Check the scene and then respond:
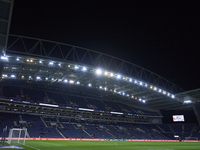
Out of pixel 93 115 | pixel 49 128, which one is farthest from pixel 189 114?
pixel 49 128

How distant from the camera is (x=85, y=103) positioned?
6078cm

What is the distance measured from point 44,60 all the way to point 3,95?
77.8 feet

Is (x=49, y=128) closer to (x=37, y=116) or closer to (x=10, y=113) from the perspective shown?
(x=37, y=116)

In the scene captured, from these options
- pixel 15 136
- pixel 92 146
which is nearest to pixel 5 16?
pixel 92 146

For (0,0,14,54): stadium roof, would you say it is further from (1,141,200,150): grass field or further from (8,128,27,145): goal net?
(1,141,200,150): grass field

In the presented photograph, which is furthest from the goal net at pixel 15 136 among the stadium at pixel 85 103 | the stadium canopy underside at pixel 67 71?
the stadium canopy underside at pixel 67 71

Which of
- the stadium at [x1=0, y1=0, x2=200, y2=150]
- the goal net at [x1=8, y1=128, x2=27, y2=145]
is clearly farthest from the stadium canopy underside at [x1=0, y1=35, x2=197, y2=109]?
the goal net at [x1=8, y1=128, x2=27, y2=145]

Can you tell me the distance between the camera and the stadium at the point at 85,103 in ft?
116

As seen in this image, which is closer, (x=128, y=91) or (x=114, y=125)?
(x=128, y=91)

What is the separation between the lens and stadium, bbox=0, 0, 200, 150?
3525 centimetres

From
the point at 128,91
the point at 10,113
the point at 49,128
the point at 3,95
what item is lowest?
the point at 49,128

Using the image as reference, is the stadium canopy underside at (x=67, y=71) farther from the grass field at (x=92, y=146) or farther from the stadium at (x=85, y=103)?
the grass field at (x=92, y=146)

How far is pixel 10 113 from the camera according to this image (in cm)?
4781

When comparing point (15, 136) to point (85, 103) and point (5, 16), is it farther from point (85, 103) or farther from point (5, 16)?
point (85, 103)
